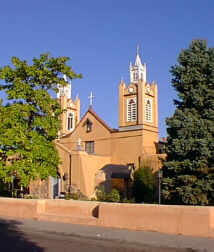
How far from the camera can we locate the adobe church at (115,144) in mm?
37906

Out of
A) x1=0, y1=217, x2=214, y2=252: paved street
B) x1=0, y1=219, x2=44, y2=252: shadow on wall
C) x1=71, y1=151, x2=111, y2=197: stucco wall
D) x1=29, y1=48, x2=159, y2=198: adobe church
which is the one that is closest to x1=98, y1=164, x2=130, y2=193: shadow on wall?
x1=29, y1=48, x2=159, y2=198: adobe church

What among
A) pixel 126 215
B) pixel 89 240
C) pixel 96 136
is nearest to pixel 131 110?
pixel 96 136

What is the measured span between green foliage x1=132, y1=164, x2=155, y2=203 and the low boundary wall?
51.9ft

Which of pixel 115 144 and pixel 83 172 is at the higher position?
pixel 115 144

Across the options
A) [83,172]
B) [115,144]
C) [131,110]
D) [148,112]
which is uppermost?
[131,110]

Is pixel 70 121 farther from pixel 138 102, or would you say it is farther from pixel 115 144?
pixel 138 102

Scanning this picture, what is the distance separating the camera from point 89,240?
12.9 metres

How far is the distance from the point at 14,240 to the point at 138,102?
3059 cm

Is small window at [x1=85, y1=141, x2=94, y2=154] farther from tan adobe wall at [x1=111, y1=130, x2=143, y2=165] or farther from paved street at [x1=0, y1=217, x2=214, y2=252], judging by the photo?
paved street at [x1=0, y1=217, x2=214, y2=252]

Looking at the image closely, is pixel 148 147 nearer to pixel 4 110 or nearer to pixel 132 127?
pixel 132 127

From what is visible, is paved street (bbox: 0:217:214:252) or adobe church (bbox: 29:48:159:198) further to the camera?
adobe church (bbox: 29:48:159:198)

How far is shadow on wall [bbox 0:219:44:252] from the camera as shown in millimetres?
10852

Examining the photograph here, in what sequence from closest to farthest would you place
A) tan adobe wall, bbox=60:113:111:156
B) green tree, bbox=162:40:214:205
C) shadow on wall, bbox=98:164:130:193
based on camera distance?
green tree, bbox=162:40:214:205 < shadow on wall, bbox=98:164:130:193 < tan adobe wall, bbox=60:113:111:156

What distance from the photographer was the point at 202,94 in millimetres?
21422
